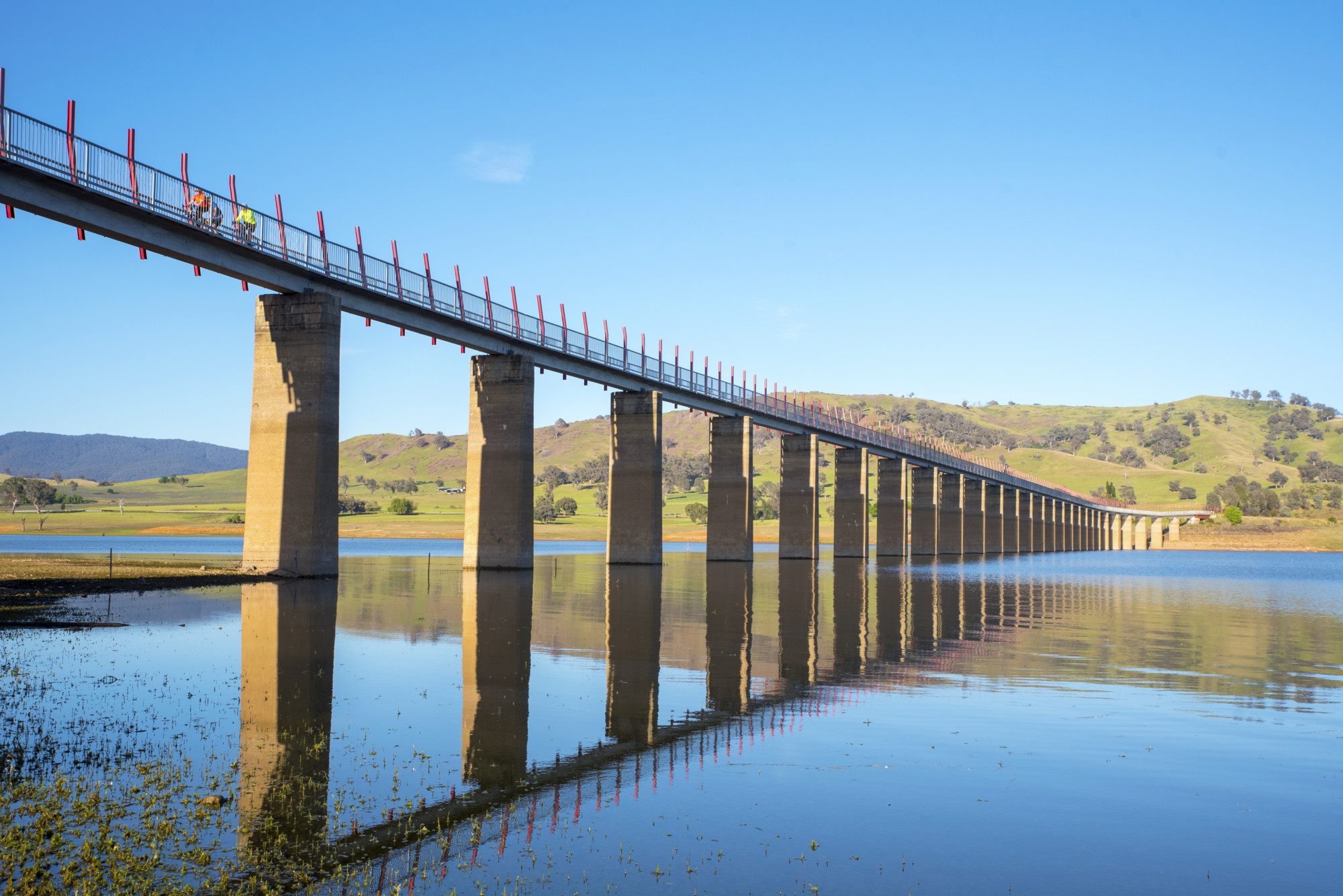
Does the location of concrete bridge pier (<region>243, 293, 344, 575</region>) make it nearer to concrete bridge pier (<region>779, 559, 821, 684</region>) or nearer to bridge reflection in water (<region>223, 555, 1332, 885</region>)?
bridge reflection in water (<region>223, 555, 1332, 885</region>)

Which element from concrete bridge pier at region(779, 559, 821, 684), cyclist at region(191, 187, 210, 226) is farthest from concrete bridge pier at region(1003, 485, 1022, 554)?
cyclist at region(191, 187, 210, 226)

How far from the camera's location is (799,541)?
290 feet

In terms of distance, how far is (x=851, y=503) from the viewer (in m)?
100

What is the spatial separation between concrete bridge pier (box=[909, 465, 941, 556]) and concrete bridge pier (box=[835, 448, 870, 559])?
19830 mm

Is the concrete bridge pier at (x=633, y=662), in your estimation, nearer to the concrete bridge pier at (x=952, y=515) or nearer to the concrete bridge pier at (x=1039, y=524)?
the concrete bridge pier at (x=952, y=515)

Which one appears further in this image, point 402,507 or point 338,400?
point 402,507

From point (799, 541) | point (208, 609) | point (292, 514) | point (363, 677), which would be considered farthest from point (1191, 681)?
point (799, 541)

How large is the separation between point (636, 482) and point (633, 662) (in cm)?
4388

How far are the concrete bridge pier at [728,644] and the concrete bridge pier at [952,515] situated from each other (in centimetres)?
7865

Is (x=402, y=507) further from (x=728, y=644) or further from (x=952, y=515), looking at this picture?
(x=728, y=644)

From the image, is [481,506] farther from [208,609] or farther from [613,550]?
[208,609]

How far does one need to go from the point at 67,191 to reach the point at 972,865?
1332 inches

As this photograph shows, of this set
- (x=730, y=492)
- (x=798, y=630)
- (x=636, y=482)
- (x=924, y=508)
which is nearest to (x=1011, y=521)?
(x=924, y=508)

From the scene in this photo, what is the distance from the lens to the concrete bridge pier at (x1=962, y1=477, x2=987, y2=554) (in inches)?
5094
